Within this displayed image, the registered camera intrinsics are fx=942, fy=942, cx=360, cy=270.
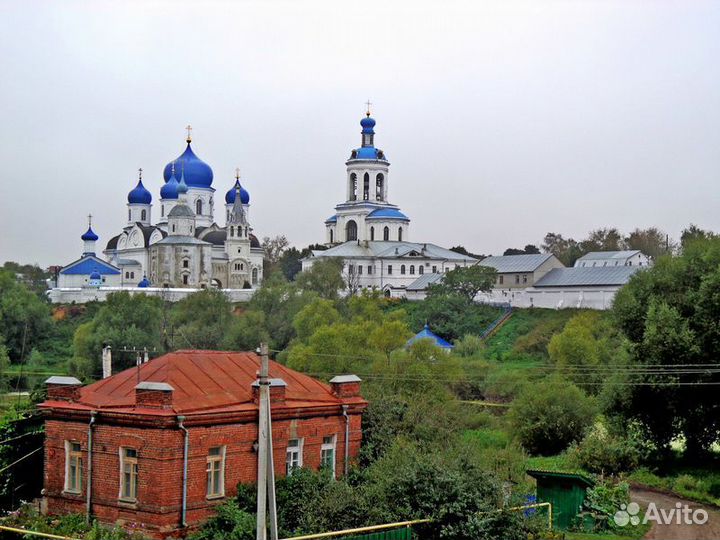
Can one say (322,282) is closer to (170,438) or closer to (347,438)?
(347,438)

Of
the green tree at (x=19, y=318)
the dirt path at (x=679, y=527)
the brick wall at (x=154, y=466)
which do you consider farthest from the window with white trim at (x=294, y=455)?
the green tree at (x=19, y=318)

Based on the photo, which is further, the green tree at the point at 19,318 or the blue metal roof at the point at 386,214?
the blue metal roof at the point at 386,214

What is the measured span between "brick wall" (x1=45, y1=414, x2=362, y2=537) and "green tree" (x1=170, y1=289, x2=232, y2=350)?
32827mm

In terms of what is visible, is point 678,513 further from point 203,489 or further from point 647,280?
point 203,489

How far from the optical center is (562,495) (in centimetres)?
1731

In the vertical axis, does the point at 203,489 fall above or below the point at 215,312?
below

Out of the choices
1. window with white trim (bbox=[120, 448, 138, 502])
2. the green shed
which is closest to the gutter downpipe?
the green shed

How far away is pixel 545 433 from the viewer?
26500mm

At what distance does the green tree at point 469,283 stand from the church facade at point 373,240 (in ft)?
40.4

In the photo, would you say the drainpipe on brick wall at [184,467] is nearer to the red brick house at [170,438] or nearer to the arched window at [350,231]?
the red brick house at [170,438]

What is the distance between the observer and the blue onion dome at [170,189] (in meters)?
81.2

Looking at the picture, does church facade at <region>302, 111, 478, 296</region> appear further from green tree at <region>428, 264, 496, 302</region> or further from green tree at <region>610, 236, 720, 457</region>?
green tree at <region>610, 236, 720, 457</region>

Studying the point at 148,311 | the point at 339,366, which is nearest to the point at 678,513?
the point at 339,366

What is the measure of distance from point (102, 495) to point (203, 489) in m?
1.72
